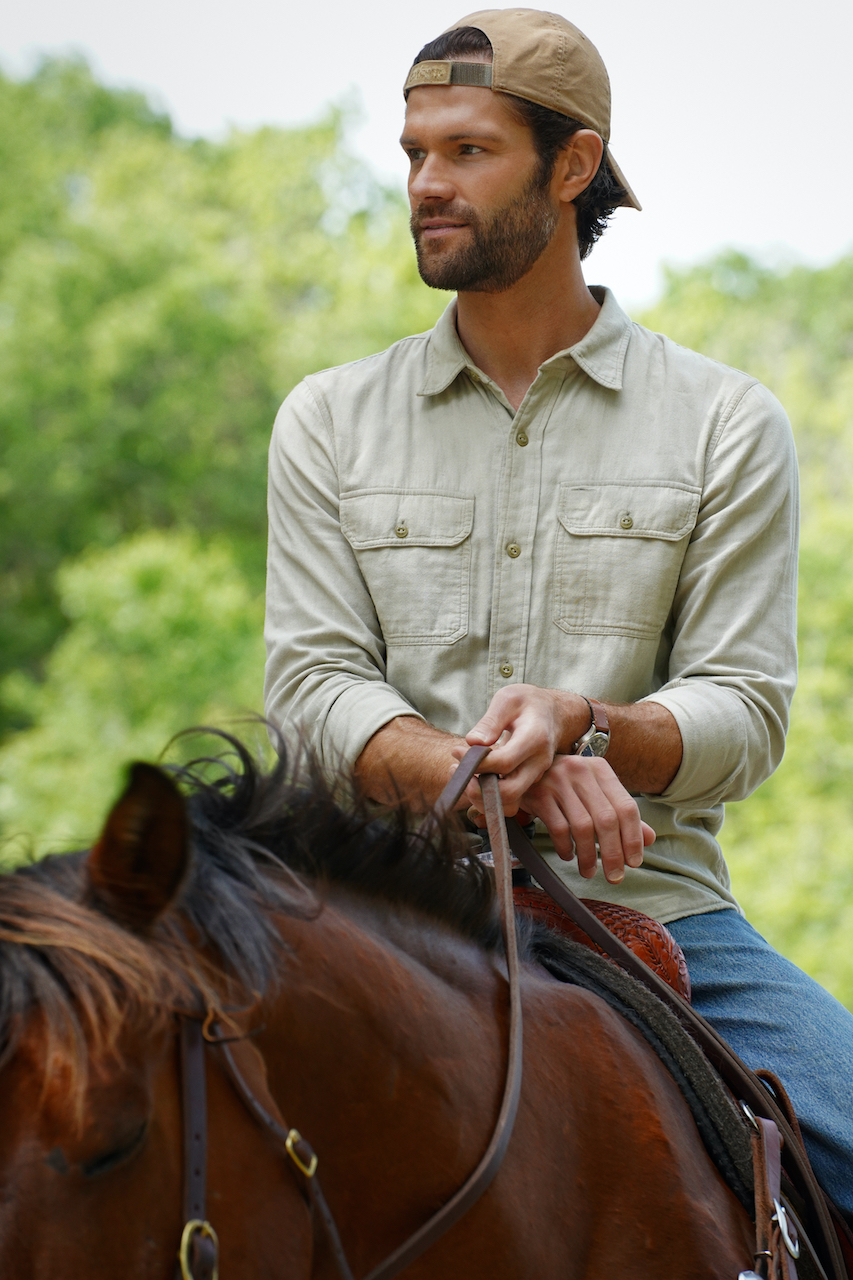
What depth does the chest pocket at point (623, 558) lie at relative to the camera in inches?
96.9

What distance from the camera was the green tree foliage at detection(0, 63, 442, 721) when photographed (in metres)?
26.1

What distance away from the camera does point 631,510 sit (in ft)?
8.11

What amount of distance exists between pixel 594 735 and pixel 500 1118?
774 mm

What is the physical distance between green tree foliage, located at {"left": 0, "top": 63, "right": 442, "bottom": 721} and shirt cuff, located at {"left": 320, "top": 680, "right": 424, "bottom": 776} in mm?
23631

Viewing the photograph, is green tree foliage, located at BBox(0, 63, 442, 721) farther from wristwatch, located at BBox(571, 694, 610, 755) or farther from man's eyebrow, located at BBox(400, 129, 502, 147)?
wristwatch, located at BBox(571, 694, 610, 755)

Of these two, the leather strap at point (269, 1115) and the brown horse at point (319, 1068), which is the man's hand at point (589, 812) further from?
the leather strap at point (269, 1115)

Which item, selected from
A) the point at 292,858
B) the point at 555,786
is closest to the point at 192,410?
the point at 555,786

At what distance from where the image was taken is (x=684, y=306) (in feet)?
118

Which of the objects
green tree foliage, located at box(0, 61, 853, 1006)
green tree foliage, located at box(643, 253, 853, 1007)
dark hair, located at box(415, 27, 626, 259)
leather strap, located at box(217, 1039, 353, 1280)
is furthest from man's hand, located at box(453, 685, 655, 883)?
green tree foliage, located at box(643, 253, 853, 1007)

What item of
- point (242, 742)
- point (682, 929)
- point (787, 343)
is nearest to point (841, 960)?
point (682, 929)

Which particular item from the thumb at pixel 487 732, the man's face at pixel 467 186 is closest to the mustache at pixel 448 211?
the man's face at pixel 467 186

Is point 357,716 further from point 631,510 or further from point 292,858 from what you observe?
point 292,858

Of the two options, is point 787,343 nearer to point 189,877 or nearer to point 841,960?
point 841,960

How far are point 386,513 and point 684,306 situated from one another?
35.3 m
